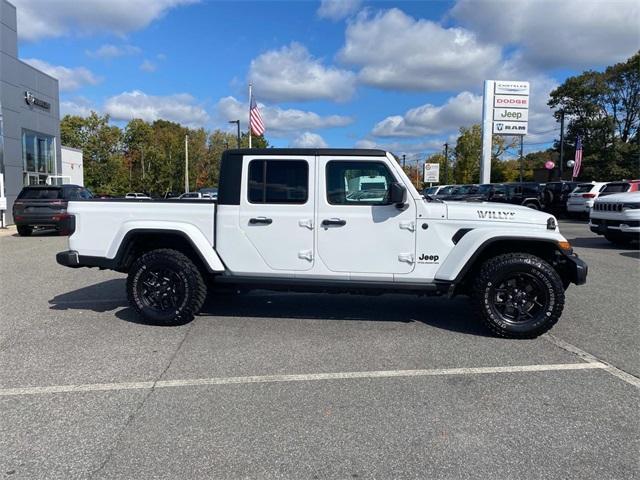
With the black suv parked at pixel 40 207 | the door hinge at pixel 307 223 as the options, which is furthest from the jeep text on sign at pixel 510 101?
the door hinge at pixel 307 223

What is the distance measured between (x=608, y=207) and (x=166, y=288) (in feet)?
38.0

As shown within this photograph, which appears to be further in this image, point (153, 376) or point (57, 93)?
point (57, 93)

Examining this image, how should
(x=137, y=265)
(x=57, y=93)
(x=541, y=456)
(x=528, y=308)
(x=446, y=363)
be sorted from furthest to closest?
(x=57, y=93) → (x=137, y=265) → (x=528, y=308) → (x=446, y=363) → (x=541, y=456)

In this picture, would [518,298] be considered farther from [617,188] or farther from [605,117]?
[605,117]

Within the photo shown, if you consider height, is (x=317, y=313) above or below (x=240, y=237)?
below

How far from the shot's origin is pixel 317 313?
250 inches

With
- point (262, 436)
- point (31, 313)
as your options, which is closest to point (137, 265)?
point (31, 313)

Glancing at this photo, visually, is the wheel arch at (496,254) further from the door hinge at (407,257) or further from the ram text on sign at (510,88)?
the ram text on sign at (510,88)

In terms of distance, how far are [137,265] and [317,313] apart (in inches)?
87.0

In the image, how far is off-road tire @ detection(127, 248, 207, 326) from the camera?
18.5 ft

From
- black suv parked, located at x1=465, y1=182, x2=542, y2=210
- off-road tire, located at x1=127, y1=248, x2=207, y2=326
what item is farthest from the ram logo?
black suv parked, located at x1=465, y1=182, x2=542, y2=210

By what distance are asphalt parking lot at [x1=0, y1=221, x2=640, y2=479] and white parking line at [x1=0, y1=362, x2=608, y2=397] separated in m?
0.02

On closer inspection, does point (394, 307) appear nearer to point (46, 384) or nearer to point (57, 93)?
point (46, 384)

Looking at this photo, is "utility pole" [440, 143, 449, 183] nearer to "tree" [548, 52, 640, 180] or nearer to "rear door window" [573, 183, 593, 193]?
"tree" [548, 52, 640, 180]
